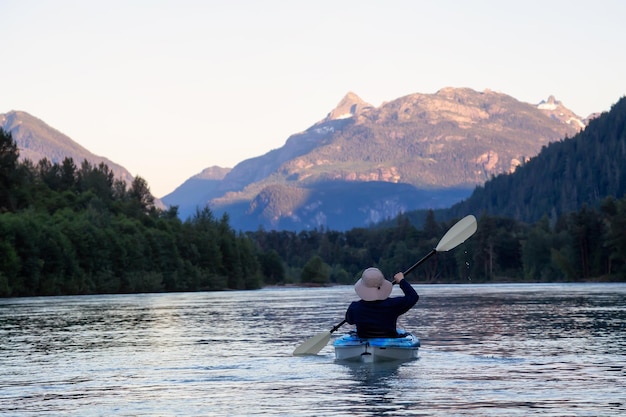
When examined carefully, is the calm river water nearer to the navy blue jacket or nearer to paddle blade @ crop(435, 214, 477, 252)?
the navy blue jacket

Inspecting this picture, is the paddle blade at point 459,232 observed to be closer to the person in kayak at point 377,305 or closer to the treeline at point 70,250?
the person in kayak at point 377,305

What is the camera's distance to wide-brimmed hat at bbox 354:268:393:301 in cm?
3344

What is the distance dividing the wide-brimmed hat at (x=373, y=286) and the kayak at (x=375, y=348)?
142cm

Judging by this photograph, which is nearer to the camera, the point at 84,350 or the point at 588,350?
the point at 588,350

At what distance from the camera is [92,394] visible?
2856cm

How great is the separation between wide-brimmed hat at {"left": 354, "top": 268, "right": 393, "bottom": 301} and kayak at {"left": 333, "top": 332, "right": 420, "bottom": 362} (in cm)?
142

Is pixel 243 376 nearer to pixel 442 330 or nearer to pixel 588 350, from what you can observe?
pixel 588 350

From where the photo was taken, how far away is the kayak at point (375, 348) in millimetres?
34031

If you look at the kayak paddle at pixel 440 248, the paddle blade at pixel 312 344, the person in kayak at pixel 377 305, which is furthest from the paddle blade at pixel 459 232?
the person in kayak at pixel 377 305

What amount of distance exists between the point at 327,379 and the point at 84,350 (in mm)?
15244

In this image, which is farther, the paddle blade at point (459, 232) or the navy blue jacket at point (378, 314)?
the paddle blade at point (459, 232)

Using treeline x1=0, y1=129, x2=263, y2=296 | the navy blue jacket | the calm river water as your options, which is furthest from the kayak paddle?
treeline x1=0, y1=129, x2=263, y2=296

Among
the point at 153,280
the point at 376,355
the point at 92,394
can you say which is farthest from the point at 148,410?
the point at 153,280

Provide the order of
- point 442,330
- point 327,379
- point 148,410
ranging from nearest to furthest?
point 148,410, point 327,379, point 442,330
